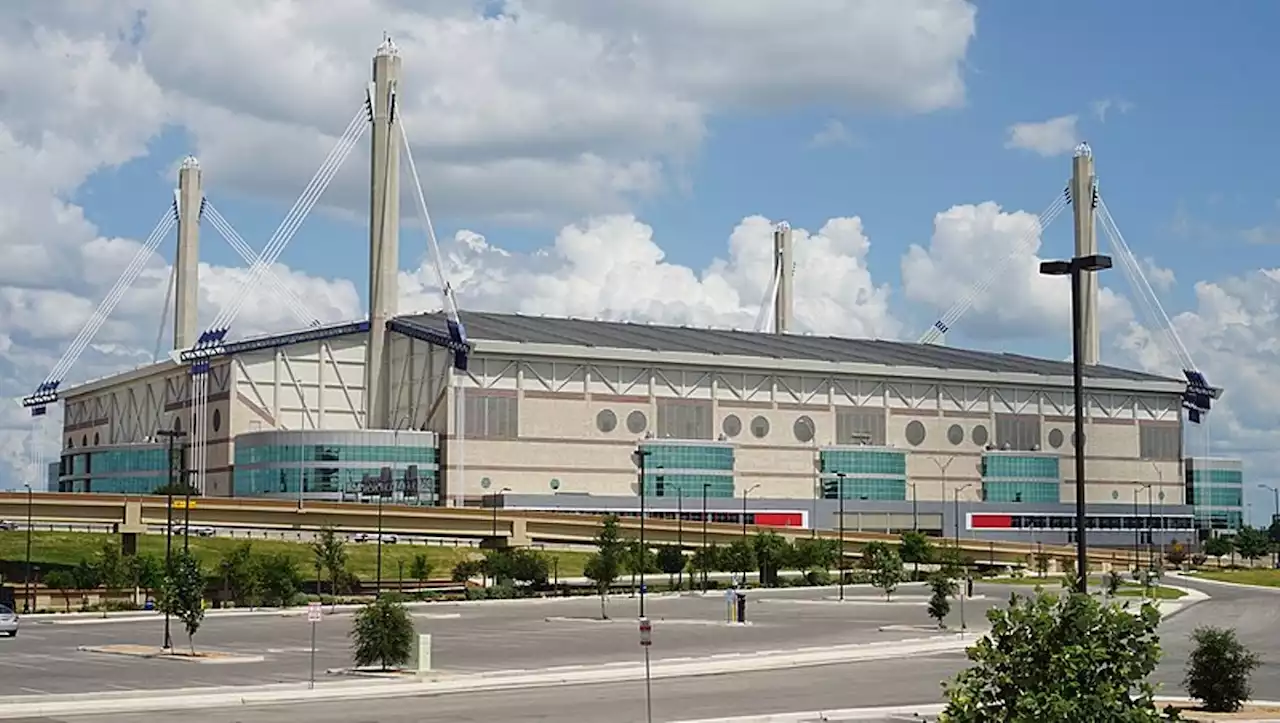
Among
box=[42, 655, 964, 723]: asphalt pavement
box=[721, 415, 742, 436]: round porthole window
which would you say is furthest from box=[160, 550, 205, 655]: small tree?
box=[721, 415, 742, 436]: round porthole window

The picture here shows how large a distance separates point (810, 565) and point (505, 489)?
3784 centimetres

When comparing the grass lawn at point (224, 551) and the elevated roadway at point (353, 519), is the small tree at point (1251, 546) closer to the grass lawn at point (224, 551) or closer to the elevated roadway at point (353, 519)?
the elevated roadway at point (353, 519)

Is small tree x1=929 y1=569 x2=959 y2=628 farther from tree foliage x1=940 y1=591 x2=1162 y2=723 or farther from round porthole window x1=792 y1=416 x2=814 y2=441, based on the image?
round porthole window x1=792 y1=416 x2=814 y2=441

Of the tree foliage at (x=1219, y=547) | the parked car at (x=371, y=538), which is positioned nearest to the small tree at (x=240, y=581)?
the parked car at (x=371, y=538)

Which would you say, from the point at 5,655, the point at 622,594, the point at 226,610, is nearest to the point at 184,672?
the point at 5,655

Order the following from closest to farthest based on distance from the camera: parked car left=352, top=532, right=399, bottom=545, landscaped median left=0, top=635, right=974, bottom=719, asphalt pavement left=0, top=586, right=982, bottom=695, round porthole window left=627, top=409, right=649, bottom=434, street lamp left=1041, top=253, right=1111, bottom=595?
1. street lamp left=1041, top=253, right=1111, bottom=595
2. landscaped median left=0, top=635, right=974, bottom=719
3. asphalt pavement left=0, top=586, right=982, bottom=695
4. parked car left=352, top=532, right=399, bottom=545
5. round porthole window left=627, top=409, right=649, bottom=434

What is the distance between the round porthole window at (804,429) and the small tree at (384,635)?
129m

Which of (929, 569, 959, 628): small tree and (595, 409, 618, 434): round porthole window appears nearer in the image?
(929, 569, 959, 628): small tree

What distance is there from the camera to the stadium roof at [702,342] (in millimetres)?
165125

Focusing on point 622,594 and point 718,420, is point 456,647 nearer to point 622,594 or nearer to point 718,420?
point 622,594

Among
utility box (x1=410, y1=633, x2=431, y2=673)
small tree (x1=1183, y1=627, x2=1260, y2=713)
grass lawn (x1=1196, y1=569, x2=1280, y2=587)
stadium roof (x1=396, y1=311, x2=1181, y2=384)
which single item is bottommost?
grass lawn (x1=1196, y1=569, x2=1280, y2=587)

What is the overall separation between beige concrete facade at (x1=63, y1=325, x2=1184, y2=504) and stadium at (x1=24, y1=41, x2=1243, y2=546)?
0.74 feet

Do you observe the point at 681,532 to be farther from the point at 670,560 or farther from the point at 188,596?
the point at 188,596

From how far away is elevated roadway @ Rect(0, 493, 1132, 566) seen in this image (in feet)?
373
